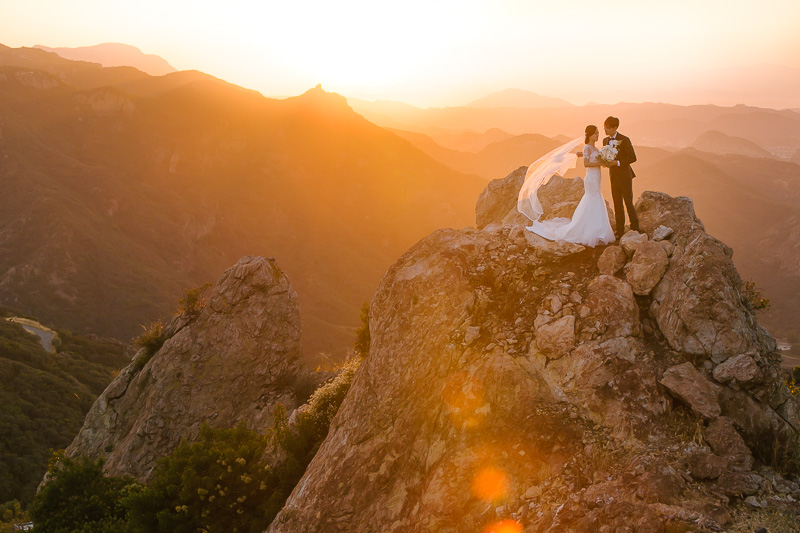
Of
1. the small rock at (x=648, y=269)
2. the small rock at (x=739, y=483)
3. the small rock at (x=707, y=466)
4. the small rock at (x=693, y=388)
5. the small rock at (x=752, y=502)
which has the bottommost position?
the small rock at (x=752, y=502)

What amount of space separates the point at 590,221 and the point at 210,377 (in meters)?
15.1

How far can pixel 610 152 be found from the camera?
10.2 m

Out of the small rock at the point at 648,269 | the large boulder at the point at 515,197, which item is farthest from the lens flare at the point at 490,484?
the large boulder at the point at 515,197

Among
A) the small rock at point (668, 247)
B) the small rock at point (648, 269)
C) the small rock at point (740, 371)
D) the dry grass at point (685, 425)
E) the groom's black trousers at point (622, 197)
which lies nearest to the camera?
→ the dry grass at point (685, 425)

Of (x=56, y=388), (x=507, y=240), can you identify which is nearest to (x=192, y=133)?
(x=56, y=388)

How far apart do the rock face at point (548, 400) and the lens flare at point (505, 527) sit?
0.11ft

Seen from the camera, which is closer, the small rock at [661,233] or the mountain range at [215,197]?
the small rock at [661,233]

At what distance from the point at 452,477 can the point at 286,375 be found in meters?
12.3

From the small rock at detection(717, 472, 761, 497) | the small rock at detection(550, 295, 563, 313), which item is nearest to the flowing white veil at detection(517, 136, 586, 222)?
the small rock at detection(550, 295, 563, 313)

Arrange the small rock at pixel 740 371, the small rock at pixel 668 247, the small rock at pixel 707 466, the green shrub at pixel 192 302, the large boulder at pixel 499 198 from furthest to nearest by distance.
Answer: the green shrub at pixel 192 302, the large boulder at pixel 499 198, the small rock at pixel 668 247, the small rock at pixel 740 371, the small rock at pixel 707 466

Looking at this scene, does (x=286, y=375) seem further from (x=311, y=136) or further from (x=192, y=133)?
(x=311, y=136)

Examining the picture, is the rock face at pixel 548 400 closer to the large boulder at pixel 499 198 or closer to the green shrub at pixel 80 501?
the large boulder at pixel 499 198

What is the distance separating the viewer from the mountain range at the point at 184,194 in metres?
77.7

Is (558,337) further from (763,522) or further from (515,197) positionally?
(515,197)
